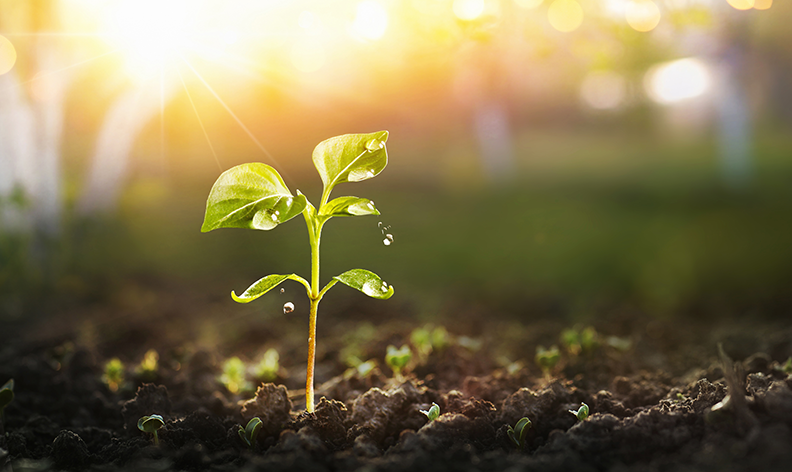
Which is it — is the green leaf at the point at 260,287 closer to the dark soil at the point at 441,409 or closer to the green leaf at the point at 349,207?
the green leaf at the point at 349,207

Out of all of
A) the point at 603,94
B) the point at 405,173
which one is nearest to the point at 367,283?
the point at 405,173

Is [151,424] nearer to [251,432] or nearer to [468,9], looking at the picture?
[251,432]

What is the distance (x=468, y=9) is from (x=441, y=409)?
2.07m

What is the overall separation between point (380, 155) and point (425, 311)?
223 centimetres

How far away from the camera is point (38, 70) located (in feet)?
12.3

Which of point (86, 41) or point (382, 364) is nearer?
point (382, 364)

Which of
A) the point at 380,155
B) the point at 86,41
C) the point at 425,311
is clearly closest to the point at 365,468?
the point at 380,155

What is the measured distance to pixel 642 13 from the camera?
11.5 ft

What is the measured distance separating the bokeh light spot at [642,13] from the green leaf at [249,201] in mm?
3107

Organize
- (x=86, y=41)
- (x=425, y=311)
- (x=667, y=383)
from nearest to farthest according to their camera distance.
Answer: (x=667, y=383) → (x=425, y=311) → (x=86, y=41)

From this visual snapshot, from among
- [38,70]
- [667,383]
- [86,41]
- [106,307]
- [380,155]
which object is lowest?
[667,383]

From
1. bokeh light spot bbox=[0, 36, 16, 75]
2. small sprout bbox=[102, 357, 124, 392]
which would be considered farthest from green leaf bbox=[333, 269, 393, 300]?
bokeh light spot bbox=[0, 36, 16, 75]

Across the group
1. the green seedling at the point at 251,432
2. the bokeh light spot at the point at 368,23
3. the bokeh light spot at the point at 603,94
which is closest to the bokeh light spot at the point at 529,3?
the bokeh light spot at the point at 368,23

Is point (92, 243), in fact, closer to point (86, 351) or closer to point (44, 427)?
point (86, 351)
